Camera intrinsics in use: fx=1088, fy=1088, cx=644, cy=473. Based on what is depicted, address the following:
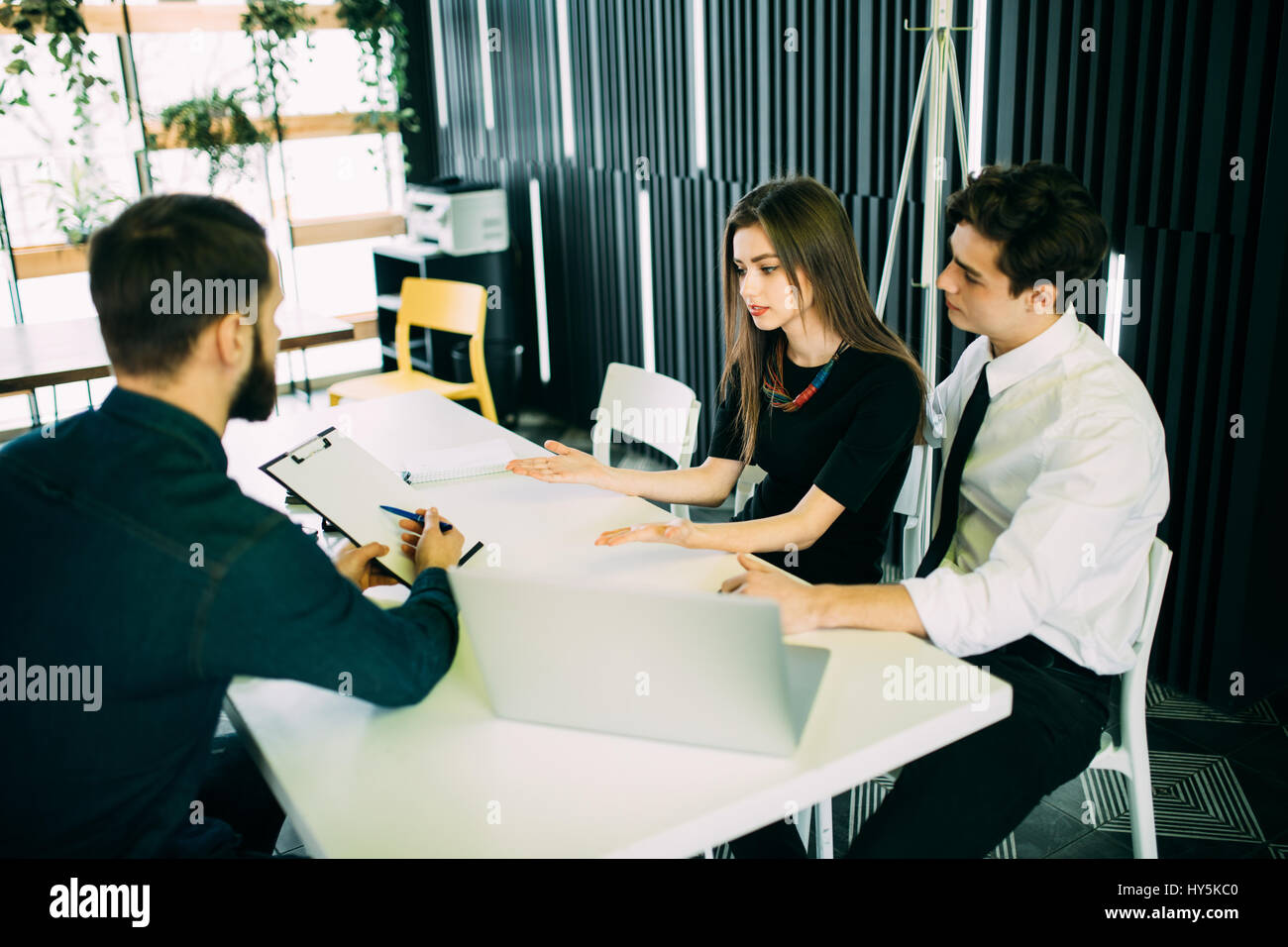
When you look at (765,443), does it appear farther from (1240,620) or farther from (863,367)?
(1240,620)

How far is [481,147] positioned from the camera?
6035 mm

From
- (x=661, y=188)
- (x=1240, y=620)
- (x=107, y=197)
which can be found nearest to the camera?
(x=1240, y=620)

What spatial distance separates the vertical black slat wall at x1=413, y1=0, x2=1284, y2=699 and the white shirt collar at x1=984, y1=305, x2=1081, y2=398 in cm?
100

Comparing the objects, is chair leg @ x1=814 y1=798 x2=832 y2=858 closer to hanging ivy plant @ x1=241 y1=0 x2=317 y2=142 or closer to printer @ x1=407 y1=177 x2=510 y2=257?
printer @ x1=407 y1=177 x2=510 y2=257

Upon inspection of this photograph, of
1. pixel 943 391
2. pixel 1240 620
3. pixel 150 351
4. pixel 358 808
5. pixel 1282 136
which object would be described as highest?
A: pixel 1282 136

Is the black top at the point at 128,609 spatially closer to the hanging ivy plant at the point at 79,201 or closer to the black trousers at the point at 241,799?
the black trousers at the point at 241,799

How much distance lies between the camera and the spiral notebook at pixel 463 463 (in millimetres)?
2293

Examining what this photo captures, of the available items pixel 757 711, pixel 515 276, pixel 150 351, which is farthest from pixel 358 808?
pixel 515 276

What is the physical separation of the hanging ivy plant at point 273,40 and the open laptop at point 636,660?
5.33 meters

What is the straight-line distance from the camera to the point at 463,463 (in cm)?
237

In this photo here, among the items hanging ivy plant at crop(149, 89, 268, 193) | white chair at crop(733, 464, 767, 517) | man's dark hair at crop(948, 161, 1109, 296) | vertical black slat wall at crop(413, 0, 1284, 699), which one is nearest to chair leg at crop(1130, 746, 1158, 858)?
man's dark hair at crop(948, 161, 1109, 296)

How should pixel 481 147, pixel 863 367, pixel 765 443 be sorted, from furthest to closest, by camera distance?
pixel 481 147 < pixel 765 443 < pixel 863 367

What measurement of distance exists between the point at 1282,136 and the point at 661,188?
2.66 meters

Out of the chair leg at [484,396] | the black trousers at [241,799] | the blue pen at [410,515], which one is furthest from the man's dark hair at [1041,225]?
the chair leg at [484,396]
